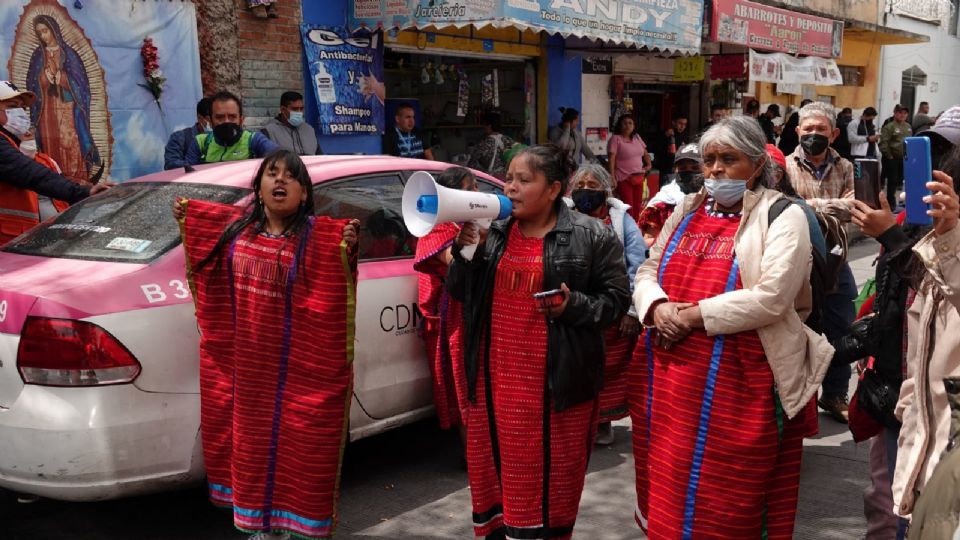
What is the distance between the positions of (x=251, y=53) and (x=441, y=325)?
5.05m

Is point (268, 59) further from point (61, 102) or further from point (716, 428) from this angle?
point (716, 428)

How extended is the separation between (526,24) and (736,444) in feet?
21.1

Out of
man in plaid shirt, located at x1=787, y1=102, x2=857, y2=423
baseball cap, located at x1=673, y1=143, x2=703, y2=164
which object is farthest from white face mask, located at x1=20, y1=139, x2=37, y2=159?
man in plaid shirt, located at x1=787, y1=102, x2=857, y2=423

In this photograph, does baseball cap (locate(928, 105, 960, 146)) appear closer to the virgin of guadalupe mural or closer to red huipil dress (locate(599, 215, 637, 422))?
red huipil dress (locate(599, 215, 637, 422))

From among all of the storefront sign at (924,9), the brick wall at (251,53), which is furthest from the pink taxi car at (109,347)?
the storefront sign at (924,9)

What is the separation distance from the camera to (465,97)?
1218 centimetres

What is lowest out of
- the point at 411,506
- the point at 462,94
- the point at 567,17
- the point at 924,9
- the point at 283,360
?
the point at 411,506

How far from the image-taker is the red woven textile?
2.94 m

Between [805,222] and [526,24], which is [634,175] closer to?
[526,24]

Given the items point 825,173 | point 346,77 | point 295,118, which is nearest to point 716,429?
point 825,173

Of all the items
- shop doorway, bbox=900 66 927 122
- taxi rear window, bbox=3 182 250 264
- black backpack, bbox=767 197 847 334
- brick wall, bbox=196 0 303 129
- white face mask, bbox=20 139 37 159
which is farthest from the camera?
shop doorway, bbox=900 66 927 122

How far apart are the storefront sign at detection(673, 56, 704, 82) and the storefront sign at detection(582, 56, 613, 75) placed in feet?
5.49

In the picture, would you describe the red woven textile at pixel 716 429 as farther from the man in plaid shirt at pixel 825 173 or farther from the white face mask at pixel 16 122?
the white face mask at pixel 16 122

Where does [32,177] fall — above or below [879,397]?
above
